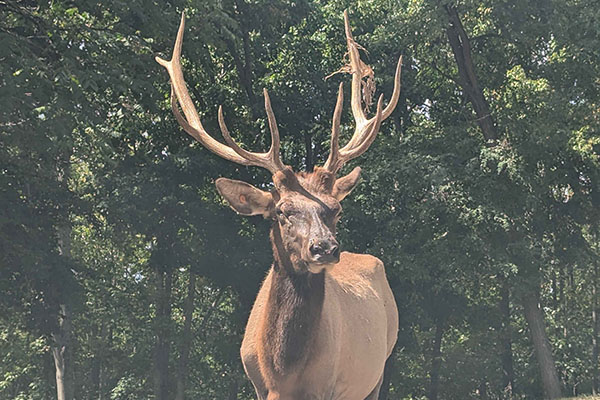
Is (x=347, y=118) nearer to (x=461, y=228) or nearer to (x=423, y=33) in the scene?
(x=423, y=33)

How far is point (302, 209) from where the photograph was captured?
5.12 meters

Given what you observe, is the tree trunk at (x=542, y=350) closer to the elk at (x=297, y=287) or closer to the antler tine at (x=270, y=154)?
the elk at (x=297, y=287)

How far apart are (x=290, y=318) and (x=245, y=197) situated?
0.94m

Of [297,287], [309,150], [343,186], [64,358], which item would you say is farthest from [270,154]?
[64,358]

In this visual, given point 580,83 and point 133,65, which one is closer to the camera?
point 133,65

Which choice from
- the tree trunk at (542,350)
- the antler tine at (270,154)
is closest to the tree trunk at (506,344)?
the tree trunk at (542,350)

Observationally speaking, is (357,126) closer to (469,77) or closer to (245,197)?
(245,197)

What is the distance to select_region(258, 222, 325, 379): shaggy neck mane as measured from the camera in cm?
520

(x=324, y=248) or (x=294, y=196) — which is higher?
(x=294, y=196)

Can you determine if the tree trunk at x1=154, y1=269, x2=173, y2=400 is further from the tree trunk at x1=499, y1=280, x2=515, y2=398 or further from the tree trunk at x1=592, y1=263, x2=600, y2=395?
the tree trunk at x1=592, y1=263, x2=600, y2=395

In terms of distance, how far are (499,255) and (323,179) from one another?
41.0ft

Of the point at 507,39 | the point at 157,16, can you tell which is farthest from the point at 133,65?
the point at 507,39

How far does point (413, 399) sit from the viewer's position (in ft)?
98.5

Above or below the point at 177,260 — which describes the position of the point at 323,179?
below
